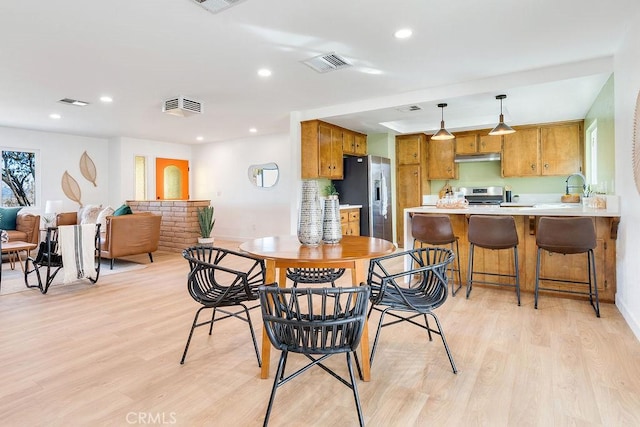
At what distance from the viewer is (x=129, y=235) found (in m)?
5.19

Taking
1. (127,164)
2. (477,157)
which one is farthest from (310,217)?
(127,164)

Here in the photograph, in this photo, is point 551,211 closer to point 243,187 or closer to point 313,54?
point 313,54

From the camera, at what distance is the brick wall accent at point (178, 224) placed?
645 cm

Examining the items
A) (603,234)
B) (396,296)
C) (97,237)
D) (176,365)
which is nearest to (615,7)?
(603,234)

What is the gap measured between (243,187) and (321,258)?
6.40 meters

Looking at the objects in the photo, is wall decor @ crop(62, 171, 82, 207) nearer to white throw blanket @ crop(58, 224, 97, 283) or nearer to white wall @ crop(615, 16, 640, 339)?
white throw blanket @ crop(58, 224, 97, 283)

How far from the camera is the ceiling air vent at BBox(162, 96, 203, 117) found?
449 cm

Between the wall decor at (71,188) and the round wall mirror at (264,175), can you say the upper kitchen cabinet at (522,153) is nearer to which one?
the round wall mirror at (264,175)

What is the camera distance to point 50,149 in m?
6.93

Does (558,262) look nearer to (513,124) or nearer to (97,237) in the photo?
(513,124)

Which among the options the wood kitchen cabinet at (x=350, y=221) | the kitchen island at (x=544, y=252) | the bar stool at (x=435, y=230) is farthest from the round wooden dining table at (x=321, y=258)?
the wood kitchen cabinet at (x=350, y=221)

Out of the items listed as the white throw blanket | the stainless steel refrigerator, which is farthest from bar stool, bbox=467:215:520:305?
the white throw blanket

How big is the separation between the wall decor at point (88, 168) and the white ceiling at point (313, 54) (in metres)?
1.99

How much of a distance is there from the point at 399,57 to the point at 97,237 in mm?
4011
